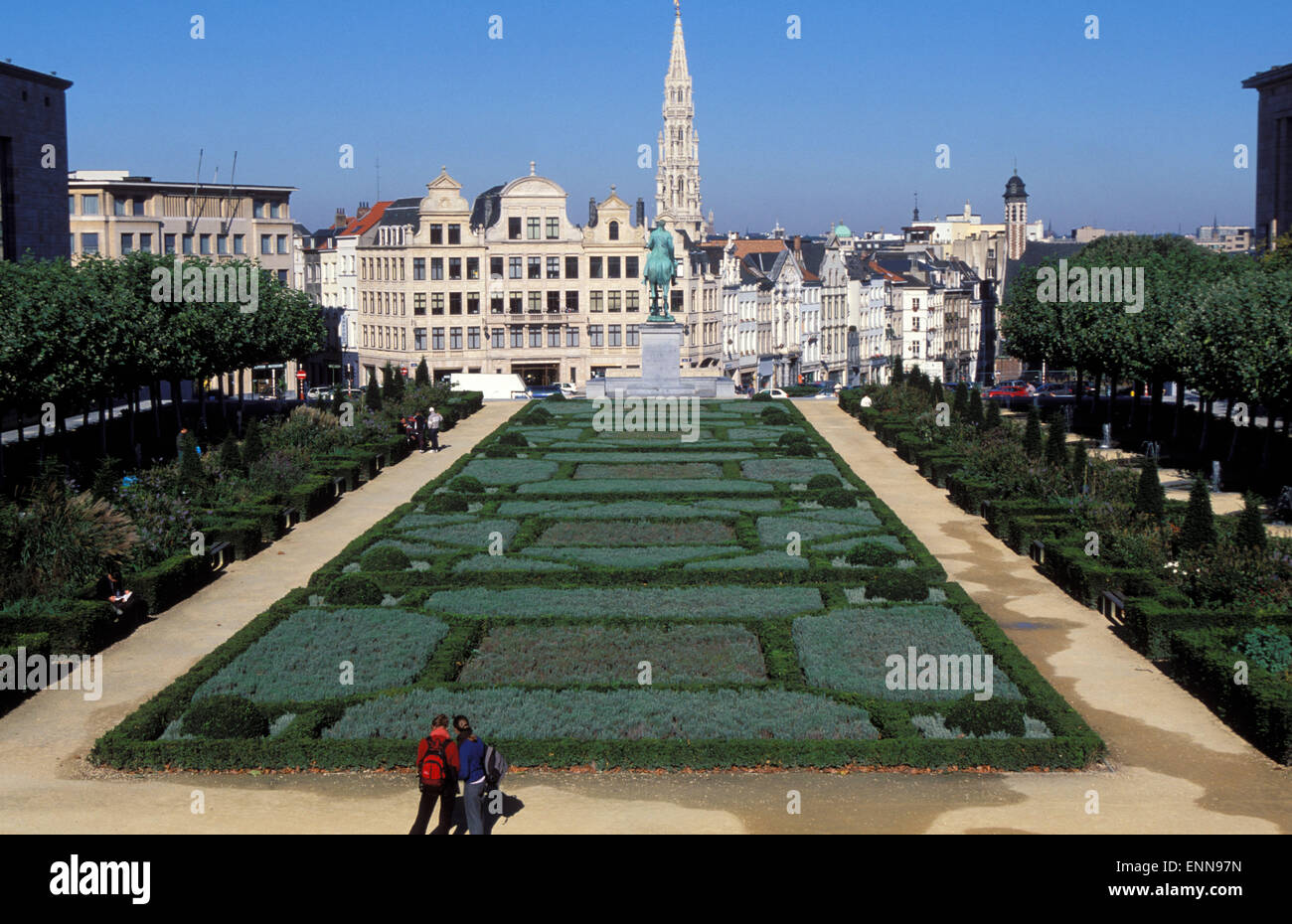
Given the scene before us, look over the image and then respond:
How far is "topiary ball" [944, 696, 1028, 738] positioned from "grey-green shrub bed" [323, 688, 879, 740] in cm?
129

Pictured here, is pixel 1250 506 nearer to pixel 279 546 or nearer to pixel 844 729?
pixel 844 729

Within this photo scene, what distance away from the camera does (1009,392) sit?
317 feet

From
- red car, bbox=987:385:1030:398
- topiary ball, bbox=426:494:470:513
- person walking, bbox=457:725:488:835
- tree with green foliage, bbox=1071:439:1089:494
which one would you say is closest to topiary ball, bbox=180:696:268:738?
person walking, bbox=457:725:488:835

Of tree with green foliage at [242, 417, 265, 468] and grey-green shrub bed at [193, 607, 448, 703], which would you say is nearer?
grey-green shrub bed at [193, 607, 448, 703]

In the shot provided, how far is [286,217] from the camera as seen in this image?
126438 mm

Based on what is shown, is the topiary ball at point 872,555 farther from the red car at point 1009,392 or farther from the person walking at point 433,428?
the red car at point 1009,392

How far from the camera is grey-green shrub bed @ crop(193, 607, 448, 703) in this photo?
25.6 meters

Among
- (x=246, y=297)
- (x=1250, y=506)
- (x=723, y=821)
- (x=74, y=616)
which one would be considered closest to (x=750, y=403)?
(x=246, y=297)

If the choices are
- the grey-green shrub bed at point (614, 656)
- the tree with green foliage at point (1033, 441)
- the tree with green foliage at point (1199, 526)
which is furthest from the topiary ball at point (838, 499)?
the grey-green shrub bed at point (614, 656)

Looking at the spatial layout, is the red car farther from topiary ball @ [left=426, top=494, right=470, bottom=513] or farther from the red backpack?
the red backpack

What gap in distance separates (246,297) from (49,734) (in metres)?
45.1

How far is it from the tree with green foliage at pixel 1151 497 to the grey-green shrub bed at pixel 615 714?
1467 centimetres

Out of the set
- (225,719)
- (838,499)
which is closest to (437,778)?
(225,719)

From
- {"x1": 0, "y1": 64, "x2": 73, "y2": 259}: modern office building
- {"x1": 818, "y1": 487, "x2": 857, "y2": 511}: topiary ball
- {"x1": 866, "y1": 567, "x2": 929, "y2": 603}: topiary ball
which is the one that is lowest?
{"x1": 866, "y1": 567, "x2": 929, "y2": 603}: topiary ball
